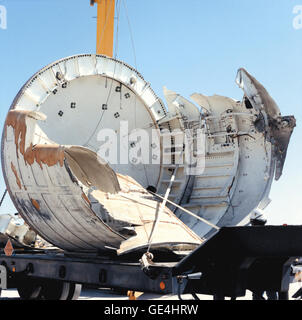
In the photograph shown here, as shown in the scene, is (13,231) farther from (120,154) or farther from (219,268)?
(219,268)

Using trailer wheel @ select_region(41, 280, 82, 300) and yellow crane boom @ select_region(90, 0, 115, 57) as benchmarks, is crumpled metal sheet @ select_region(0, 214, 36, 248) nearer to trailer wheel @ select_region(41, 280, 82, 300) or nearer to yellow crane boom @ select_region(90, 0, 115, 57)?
trailer wheel @ select_region(41, 280, 82, 300)

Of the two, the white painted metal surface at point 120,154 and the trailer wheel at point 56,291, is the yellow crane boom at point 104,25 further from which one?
the trailer wheel at point 56,291

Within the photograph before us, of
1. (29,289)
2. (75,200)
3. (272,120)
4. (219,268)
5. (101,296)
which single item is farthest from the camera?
(101,296)

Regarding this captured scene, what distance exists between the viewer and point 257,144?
24.1ft

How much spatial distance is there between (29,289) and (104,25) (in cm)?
581

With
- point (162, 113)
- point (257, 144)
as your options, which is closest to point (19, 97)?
point (162, 113)

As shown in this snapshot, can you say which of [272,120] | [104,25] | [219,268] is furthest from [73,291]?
[104,25]

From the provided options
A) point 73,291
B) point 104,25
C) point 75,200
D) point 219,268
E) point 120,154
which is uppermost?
point 104,25

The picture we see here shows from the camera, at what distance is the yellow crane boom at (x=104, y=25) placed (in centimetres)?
994

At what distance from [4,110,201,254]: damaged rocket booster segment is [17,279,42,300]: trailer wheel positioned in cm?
125

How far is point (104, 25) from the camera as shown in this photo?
1000 centimetres

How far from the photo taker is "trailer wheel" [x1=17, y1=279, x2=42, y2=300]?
6418mm

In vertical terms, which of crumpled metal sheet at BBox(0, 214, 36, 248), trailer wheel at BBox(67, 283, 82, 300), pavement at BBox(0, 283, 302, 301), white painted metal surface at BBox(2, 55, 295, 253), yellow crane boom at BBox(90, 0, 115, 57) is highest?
yellow crane boom at BBox(90, 0, 115, 57)

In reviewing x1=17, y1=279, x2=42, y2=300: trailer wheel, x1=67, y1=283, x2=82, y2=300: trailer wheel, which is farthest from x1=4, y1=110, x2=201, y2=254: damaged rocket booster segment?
x1=67, y1=283, x2=82, y2=300: trailer wheel
